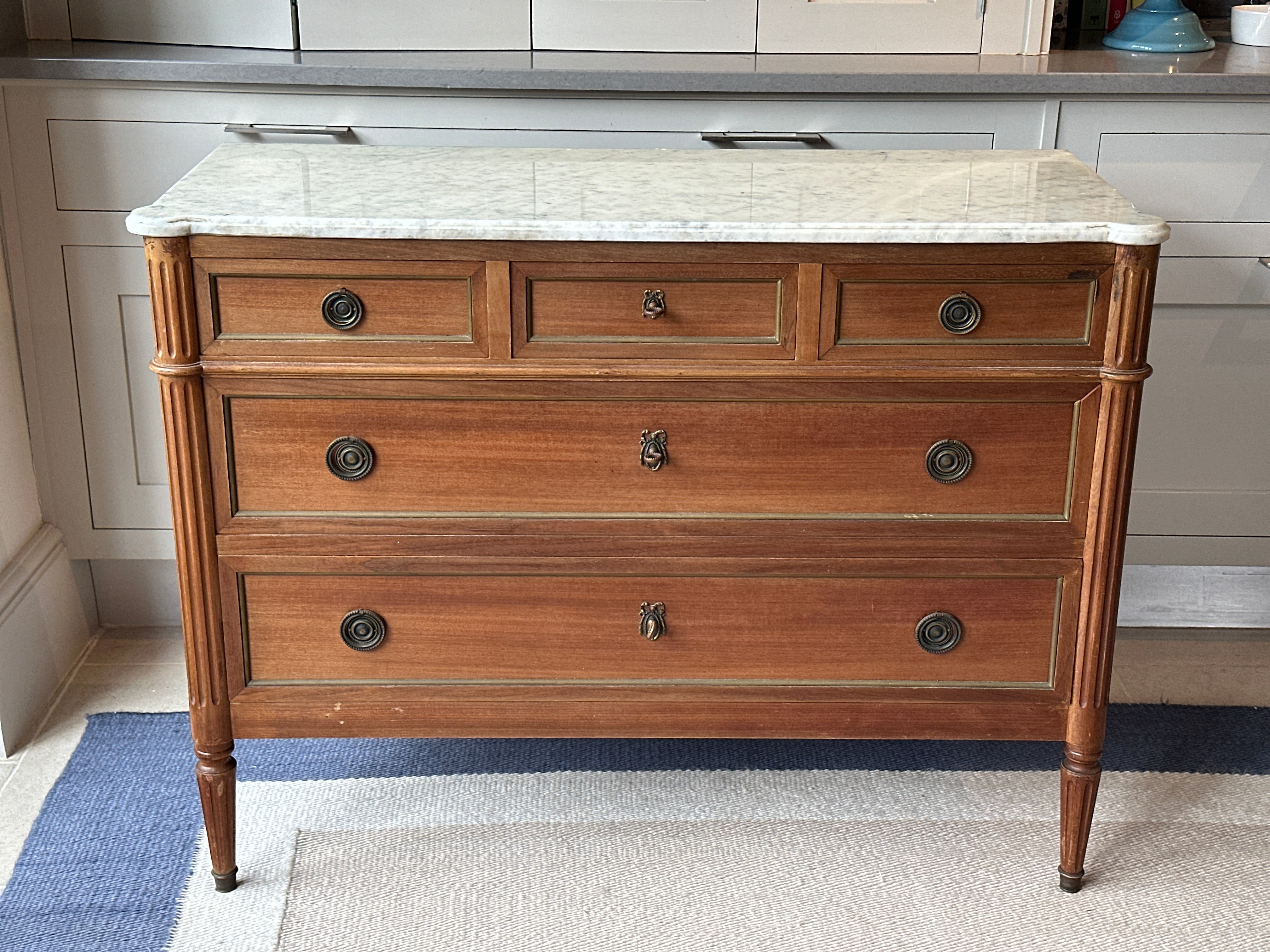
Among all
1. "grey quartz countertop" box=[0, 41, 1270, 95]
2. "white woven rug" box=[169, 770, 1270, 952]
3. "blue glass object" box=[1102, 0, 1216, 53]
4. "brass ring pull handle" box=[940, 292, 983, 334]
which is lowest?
"white woven rug" box=[169, 770, 1270, 952]

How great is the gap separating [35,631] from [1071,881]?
1699 mm

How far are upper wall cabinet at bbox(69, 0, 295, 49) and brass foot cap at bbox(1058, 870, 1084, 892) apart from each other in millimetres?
1825

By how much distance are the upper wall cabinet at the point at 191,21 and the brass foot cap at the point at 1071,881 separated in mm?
1825

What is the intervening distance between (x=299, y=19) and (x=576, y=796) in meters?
1.40

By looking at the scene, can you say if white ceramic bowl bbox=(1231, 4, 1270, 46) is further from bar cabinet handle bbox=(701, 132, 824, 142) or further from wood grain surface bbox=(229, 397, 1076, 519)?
wood grain surface bbox=(229, 397, 1076, 519)

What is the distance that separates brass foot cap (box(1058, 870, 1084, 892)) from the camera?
5.91ft

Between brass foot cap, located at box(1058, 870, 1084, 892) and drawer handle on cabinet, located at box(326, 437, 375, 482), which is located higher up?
drawer handle on cabinet, located at box(326, 437, 375, 482)

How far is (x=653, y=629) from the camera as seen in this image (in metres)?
1.68

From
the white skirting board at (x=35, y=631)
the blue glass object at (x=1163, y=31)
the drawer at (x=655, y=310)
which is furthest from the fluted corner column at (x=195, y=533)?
the blue glass object at (x=1163, y=31)

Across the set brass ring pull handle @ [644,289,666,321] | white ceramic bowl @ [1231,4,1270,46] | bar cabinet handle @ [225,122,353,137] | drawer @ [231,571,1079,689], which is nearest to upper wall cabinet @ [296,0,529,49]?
bar cabinet handle @ [225,122,353,137]

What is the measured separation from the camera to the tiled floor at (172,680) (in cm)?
208

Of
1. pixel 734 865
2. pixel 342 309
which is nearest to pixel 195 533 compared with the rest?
pixel 342 309

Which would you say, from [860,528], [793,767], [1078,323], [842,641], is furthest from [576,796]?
[1078,323]

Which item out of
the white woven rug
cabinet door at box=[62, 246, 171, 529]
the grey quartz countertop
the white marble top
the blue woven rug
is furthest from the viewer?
cabinet door at box=[62, 246, 171, 529]
